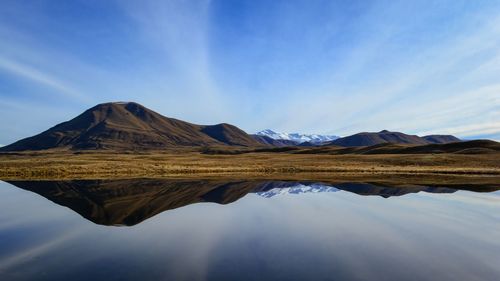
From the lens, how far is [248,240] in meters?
16.1

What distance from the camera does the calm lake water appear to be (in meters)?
11.7

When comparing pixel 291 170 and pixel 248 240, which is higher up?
pixel 291 170

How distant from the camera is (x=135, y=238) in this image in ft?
54.0

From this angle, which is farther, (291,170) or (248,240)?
(291,170)

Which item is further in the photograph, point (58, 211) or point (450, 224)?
point (58, 211)

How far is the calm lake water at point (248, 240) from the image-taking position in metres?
11.7

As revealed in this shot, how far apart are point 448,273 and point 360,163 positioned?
77.2 meters

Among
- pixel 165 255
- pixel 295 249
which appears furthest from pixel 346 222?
pixel 165 255

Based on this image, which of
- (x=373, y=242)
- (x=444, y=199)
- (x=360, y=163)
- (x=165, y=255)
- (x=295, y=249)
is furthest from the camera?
(x=360, y=163)

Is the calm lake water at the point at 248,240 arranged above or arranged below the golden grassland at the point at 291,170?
below

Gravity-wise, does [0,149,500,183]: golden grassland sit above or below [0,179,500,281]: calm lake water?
above

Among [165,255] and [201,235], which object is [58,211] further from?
[165,255]

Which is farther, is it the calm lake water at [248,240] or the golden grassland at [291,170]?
the golden grassland at [291,170]

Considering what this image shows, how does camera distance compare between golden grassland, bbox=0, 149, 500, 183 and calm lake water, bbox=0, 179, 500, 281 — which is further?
golden grassland, bbox=0, 149, 500, 183
